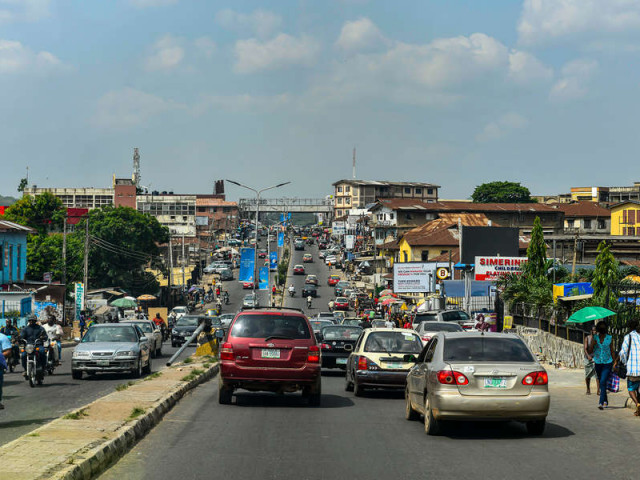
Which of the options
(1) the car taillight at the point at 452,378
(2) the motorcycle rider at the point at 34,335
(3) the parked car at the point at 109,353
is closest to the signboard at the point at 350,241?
(3) the parked car at the point at 109,353

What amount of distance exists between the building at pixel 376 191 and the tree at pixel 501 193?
19222 mm

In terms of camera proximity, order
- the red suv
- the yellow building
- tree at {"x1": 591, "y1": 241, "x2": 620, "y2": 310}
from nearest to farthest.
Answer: the red suv → tree at {"x1": 591, "y1": 241, "x2": 620, "y2": 310} → the yellow building

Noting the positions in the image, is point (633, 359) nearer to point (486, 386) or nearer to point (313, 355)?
point (486, 386)

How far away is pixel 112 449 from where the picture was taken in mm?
10578

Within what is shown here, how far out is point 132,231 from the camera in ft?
329

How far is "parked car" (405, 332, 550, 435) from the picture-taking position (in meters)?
12.6

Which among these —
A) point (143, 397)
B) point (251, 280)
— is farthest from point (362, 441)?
point (251, 280)

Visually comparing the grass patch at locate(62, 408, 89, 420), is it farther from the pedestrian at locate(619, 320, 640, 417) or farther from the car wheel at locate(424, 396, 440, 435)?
the pedestrian at locate(619, 320, 640, 417)

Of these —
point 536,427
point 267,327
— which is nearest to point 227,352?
point 267,327

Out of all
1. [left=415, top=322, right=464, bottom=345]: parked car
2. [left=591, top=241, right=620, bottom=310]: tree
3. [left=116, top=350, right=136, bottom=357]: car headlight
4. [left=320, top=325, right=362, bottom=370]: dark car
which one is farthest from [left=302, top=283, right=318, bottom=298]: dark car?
[left=116, top=350, right=136, bottom=357]: car headlight

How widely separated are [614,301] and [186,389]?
1266cm

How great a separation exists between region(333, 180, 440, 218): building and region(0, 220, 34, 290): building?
12079cm

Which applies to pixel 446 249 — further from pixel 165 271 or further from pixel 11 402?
pixel 11 402

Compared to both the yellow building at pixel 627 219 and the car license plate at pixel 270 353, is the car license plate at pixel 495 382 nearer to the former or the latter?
the car license plate at pixel 270 353
